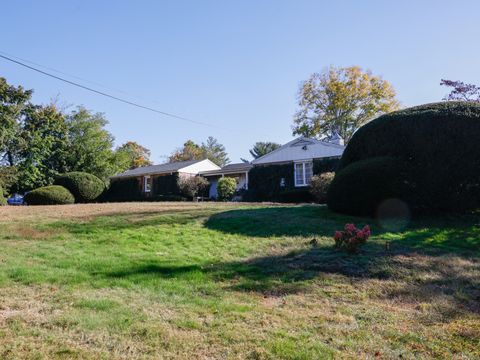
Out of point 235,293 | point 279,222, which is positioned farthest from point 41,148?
point 235,293

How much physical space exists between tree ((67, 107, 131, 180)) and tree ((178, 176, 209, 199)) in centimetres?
1267

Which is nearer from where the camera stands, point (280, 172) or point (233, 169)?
point (280, 172)

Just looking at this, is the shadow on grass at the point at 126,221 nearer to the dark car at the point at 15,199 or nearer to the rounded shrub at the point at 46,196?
the rounded shrub at the point at 46,196

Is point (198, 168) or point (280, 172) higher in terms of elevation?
point (198, 168)

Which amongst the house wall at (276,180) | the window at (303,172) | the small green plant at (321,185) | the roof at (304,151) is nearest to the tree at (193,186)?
the roof at (304,151)

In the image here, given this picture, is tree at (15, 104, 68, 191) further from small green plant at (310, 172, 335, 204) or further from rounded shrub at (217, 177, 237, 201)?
small green plant at (310, 172, 335, 204)

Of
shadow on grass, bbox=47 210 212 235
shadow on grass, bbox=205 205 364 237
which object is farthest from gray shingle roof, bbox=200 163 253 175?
shadow on grass, bbox=47 210 212 235

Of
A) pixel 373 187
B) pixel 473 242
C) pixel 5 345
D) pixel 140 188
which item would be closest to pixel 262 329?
pixel 5 345

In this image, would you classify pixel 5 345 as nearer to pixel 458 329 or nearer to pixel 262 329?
pixel 262 329

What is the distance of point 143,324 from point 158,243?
459cm

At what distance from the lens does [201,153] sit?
63.3 m

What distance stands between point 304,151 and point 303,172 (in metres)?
1.51

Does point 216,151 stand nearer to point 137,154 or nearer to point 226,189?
point 137,154

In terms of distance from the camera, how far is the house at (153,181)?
33.3 m
